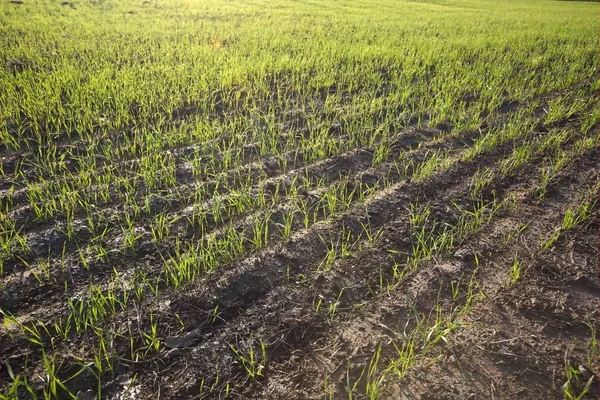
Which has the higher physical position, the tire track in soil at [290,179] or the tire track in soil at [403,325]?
the tire track in soil at [290,179]

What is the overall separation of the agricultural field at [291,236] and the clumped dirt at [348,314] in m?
0.01

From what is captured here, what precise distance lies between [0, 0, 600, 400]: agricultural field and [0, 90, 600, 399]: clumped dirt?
1 cm

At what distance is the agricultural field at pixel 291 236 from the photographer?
162 cm

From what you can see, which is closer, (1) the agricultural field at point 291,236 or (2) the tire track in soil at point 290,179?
(1) the agricultural field at point 291,236

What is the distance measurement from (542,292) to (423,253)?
0.69 metres

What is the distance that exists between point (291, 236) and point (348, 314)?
2.38 ft

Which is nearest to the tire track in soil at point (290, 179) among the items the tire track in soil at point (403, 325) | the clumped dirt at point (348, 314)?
the clumped dirt at point (348, 314)

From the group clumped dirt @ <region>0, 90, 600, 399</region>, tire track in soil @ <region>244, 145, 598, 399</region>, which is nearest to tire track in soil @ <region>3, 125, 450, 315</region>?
clumped dirt @ <region>0, 90, 600, 399</region>

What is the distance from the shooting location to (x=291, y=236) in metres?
2.43

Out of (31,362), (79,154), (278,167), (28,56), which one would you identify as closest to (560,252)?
(278,167)

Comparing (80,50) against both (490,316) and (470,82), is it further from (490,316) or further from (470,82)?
(490,316)

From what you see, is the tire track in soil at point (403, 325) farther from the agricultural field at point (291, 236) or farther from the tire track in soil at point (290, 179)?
the tire track in soil at point (290, 179)

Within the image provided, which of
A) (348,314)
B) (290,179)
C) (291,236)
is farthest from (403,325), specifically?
(290,179)

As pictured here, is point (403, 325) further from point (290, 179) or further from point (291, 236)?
point (290, 179)
